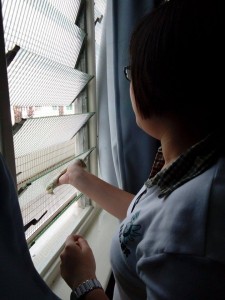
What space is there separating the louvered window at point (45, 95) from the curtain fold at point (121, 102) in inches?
3.1

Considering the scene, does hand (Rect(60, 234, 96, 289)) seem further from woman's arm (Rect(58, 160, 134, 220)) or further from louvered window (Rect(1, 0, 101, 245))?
woman's arm (Rect(58, 160, 134, 220))

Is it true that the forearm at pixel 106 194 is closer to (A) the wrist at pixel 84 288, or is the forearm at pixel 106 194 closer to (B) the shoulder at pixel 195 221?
(A) the wrist at pixel 84 288

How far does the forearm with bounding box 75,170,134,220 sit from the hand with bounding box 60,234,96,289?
0.29 m

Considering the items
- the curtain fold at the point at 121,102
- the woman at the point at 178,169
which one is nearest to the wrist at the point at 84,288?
the woman at the point at 178,169

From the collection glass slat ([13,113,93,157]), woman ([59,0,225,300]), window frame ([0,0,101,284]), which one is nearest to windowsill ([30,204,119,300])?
window frame ([0,0,101,284])

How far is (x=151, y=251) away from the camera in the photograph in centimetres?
47

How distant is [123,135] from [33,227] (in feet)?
1.69

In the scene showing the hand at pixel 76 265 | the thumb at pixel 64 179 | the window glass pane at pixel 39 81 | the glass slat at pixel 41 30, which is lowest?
the hand at pixel 76 265

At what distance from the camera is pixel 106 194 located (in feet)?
3.37

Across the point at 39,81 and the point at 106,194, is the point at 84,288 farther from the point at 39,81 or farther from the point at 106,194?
the point at 39,81

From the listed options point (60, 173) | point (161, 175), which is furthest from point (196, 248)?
point (60, 173)

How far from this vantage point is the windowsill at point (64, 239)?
2.81 feet

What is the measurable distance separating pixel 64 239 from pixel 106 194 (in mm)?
256

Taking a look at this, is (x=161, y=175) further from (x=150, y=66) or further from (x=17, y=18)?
(x=17, y=18)
